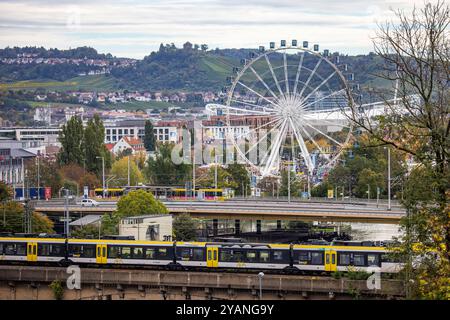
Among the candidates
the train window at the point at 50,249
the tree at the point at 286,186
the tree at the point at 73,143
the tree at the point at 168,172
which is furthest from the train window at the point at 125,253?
the tree at the point at 73,143

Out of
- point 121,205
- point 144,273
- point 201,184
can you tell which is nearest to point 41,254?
point 144,273

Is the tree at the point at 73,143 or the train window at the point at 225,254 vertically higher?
the tree at the point at 73,143

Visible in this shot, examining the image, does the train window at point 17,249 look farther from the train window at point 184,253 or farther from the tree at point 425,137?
the tree at point 425,137

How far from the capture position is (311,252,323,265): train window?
130 ft

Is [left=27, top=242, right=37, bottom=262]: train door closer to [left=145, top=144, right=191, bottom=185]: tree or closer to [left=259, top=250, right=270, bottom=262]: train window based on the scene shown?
[left=259, top=250, right=270, bottom=262]: train window

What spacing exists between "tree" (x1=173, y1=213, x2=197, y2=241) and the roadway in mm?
2629

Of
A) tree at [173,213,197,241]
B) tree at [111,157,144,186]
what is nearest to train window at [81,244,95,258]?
tree at [173,213,197,241]

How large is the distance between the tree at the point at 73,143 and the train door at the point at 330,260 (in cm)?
6058

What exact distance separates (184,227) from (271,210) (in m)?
5.80

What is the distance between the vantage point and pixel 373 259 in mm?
38562

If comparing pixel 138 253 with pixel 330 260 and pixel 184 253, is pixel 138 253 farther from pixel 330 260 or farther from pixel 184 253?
pixel 330 260

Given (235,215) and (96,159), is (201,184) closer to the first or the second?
(96,159)

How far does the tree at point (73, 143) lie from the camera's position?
9831 centimetres

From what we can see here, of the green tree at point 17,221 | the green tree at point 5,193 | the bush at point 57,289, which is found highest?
the green tree at point 5,193
